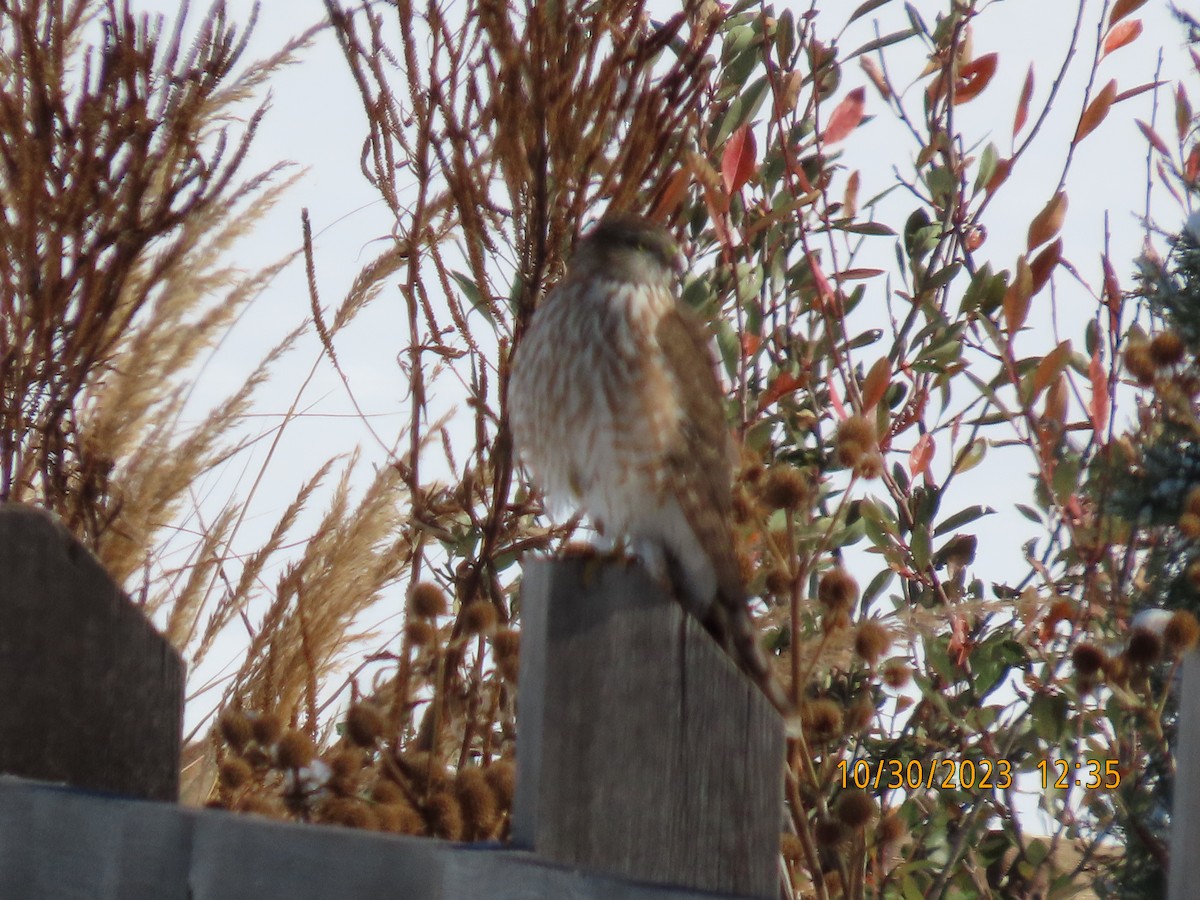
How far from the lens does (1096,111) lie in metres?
2.84

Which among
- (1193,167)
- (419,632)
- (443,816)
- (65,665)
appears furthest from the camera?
(1193,167)

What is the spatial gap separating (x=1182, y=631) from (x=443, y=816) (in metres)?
1.05

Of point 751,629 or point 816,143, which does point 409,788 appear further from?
point 816,143

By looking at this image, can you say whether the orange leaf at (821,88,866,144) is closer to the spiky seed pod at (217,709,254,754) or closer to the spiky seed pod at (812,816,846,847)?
the spiky seed pod at (812,816,846,847)

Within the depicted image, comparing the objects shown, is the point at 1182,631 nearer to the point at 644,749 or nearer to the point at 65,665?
the point at 644,749

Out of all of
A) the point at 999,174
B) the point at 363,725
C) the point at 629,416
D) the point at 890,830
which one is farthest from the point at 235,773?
the point at 999,174

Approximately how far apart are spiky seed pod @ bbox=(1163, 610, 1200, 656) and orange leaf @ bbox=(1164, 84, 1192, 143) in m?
1.10

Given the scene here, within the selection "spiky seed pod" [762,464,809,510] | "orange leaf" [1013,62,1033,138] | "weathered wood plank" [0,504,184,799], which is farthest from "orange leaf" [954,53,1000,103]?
"weathered wood plank" [0,504,184,799]

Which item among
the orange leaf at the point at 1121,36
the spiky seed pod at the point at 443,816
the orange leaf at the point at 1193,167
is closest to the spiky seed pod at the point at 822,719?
the spiky seed pod at the point at 443,816

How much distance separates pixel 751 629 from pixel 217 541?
7.01 ft

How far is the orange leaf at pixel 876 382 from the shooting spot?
8.92 feet

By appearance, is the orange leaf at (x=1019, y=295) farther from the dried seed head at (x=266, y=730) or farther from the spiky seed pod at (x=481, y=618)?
the dried seed head at (x=266, y=730)

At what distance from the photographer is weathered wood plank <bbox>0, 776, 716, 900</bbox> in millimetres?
1176

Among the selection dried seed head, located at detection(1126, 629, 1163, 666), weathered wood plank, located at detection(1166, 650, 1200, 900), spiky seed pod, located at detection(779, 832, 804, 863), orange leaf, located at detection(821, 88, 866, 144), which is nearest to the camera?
weathered wood plank, located at detection(1166, 650, 1200, 900)
